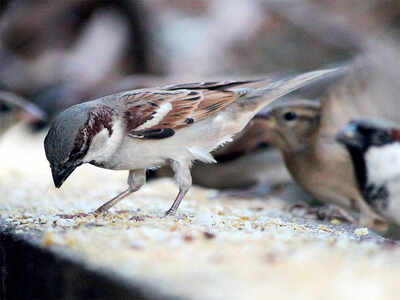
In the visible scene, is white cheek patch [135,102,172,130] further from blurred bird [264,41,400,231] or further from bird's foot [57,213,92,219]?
blurred bird [264,41,400,231]

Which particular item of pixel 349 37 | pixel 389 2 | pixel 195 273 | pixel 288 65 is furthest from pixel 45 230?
pixel 389 2

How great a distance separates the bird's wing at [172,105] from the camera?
224 cm

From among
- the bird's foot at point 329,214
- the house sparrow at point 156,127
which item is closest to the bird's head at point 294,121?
the bird's foot at point 329,214

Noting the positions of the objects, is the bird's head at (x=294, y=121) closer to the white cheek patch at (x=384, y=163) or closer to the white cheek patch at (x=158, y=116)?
the white cheek patch at (x=384, y=163)

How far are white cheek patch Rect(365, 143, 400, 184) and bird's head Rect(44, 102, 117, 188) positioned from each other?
1561 mm

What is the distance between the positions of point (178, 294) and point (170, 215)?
112 cm

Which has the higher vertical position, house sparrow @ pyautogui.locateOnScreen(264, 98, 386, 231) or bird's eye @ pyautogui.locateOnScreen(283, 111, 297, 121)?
bird's eye @ pyautogui.locateOnScreen(283, 111, 297, 121)

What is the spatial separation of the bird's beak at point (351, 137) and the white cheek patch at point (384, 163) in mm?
74

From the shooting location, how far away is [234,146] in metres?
3.60

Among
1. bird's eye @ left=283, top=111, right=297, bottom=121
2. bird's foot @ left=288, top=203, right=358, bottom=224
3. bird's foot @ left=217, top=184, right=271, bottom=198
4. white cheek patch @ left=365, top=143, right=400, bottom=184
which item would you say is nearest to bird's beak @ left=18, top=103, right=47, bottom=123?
bird's foot @ left=217, top=184, right=271, bottom=198

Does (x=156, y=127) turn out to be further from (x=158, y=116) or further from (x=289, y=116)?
(x=289, y=116)

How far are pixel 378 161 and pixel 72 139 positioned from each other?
1721 millimetres

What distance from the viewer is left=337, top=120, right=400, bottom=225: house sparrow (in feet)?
9.82

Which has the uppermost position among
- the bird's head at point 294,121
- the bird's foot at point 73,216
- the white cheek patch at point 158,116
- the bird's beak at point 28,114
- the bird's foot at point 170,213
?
the white cheek patch at point 158,116
